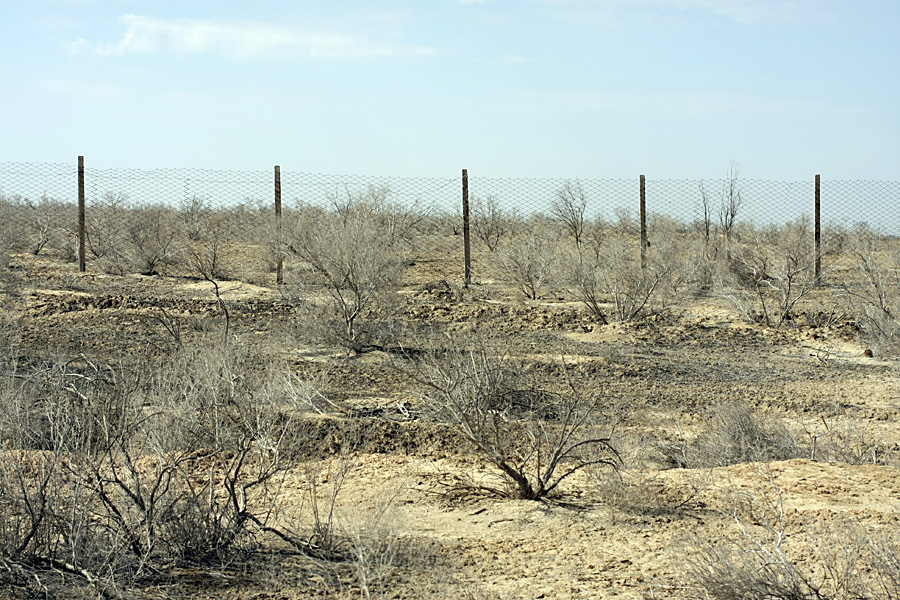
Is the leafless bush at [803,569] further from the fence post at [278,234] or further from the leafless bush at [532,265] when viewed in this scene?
the leafless bush at [532,265]

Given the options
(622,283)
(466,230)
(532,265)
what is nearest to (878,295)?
(622,283)

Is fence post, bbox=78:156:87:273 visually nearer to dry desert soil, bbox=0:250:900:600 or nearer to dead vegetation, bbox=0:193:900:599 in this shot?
dead vegetation, bbox=0:193:900:599

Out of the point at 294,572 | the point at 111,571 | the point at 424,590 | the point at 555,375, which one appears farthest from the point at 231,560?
the point at 555,375

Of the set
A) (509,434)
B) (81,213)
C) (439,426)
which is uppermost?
(81,213)

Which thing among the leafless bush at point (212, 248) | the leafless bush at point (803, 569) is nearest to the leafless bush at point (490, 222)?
the leafless bush at point (212, 248)

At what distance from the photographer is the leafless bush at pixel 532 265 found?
1731cm

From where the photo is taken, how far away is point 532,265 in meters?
17.6

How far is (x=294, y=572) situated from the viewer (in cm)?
439

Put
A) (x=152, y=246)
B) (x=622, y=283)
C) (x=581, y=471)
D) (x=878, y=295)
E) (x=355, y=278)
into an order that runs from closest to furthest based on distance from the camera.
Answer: (x=581, y=471)
(x=355, y=278)
(x=878, y=295)
(x=622, y=283)
(x=152, y=246)

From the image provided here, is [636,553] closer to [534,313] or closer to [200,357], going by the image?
[200,357]

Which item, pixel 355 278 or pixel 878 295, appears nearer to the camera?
pixel 355 278

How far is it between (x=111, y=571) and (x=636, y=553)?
2661 millimetres

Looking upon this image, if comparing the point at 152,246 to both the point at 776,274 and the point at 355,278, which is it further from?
the point at 776,274

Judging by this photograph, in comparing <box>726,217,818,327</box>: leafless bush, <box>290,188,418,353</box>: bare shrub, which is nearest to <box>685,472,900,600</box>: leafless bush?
<box>290,188,418,353</box>: bare shrub
